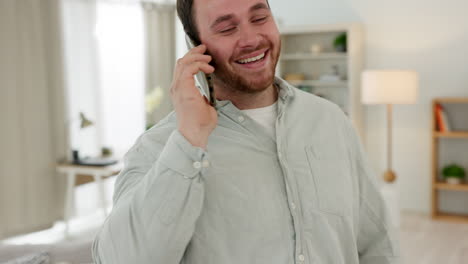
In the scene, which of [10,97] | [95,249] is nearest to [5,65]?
[10,97]

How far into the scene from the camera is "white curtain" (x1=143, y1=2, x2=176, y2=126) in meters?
5.99

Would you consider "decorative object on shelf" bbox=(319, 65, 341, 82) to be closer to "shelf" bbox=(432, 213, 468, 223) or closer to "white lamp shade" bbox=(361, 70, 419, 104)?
"white lamp shade" bbox=(361, 70, 419, 104)

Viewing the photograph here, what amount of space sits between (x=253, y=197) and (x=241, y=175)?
6cm

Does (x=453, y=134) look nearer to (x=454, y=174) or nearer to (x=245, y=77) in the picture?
(x=454, y=174)


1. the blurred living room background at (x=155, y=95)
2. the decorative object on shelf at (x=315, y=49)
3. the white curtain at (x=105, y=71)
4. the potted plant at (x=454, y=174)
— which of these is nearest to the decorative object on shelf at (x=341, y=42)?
the blurred living room background at (x=155, y=95)

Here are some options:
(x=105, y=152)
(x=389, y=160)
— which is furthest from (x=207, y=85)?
(x=389, y=160)

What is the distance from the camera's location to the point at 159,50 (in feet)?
20.1

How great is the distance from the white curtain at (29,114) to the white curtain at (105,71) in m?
0.21

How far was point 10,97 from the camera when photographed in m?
4.46

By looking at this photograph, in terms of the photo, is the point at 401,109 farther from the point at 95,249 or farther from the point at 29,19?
the point at 95,249

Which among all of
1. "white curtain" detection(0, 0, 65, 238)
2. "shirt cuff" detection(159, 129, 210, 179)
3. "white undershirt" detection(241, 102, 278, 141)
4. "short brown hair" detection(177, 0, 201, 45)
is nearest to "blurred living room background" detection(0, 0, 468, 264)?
"white curtain" detection(0, 0, 65, 238)

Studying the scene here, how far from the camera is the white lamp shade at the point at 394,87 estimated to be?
478cm

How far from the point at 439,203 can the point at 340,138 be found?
440cm

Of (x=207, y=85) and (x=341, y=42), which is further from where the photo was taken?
(x=341, y=42)
